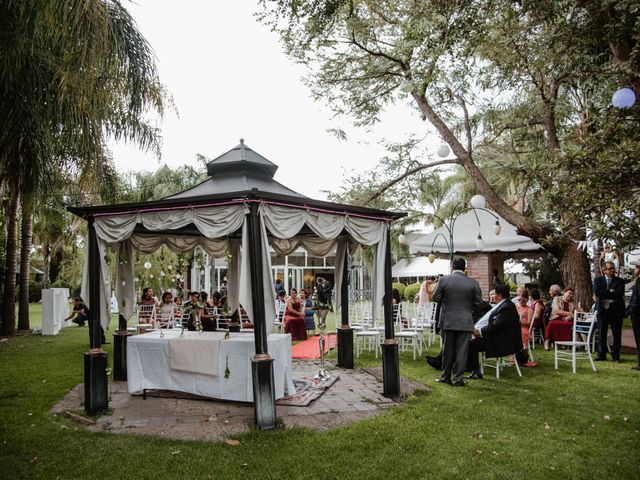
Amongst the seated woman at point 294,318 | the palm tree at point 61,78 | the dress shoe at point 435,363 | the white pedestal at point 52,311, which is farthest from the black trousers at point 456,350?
the white pedestal at point 52,311

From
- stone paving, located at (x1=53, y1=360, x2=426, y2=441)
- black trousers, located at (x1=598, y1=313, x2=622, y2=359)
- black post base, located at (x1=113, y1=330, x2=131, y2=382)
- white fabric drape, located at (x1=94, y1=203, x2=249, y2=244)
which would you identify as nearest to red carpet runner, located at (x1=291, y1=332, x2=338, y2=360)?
stone paving, located at (x1=53, y1=360, x2=426, y2=441)

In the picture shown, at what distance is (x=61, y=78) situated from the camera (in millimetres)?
7066

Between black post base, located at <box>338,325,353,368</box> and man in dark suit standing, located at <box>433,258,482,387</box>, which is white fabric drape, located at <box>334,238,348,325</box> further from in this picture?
man in dark suit standing, located at <box>433,258,482,387</box>

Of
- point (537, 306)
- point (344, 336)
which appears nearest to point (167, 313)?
point (344, 336)

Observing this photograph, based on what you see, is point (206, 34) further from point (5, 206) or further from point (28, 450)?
point (5, 206)

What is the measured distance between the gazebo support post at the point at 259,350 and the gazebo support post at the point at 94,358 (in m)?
2.05

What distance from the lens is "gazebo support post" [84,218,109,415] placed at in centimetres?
631

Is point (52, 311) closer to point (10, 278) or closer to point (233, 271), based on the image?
point (10, 278)

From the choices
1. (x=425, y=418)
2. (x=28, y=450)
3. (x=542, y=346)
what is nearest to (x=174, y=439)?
(x=28, y=450)

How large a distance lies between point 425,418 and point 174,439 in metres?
2.79

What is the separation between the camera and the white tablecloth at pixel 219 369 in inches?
260

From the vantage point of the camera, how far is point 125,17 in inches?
318

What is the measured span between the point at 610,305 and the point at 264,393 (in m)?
7.11

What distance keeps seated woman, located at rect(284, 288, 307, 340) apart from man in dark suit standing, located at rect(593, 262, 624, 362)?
7.08 meters
